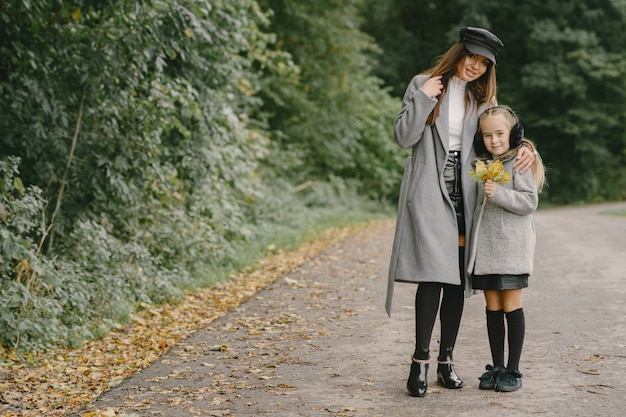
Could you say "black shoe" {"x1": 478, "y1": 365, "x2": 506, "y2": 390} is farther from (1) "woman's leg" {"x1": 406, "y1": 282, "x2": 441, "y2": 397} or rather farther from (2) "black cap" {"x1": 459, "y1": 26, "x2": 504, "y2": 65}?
(2) "black cap" {"x1": 459, "y1": 26, "x2": 504, "y2": 65}

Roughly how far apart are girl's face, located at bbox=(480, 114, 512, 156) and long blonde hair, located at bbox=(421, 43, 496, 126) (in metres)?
0.18

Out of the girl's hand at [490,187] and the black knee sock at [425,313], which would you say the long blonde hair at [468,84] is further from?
→ the black knee sock at [425,313]

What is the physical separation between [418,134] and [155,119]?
4127mm

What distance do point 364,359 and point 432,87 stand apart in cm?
190

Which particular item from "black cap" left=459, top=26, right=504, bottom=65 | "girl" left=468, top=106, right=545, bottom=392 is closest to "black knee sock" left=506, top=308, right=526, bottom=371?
"girl" left=468, top=106, right=545, bottom=392

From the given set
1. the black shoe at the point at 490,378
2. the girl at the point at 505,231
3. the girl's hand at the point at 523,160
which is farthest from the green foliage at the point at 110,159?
the girl's hand at the point at 523,160

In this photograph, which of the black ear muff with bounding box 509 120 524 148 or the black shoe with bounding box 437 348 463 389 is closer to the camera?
the black ear muff with bounding box 509 120 524 148

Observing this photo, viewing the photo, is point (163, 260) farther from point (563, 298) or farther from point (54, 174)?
point (563, 298)

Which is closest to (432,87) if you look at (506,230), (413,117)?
(413,117)

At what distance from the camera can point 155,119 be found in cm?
790

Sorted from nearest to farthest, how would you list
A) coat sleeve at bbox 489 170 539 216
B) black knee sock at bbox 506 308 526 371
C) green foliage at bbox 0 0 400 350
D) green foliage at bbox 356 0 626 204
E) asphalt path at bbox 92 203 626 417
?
asphalt path at bbox 92 203 626 417 → coat sleeve at bbox 489 170 539 216 → black knee sock at bbox 506 308 526 371 → green foliage at bbox 0 0 400 350 → green foliage at bbox 356 0 626 204

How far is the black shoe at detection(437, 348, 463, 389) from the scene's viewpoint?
4.48 metres

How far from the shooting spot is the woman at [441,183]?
Result: 432cm

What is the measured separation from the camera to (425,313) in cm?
440
